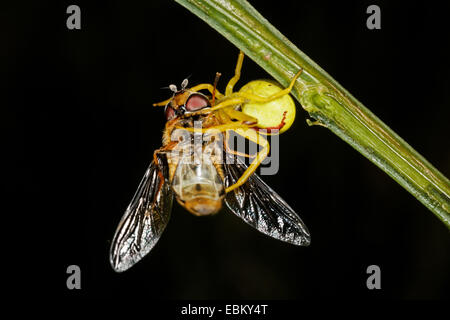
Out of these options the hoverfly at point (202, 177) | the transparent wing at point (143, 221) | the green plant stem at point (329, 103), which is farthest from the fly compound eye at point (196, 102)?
the green plant stem at point (329, 103)

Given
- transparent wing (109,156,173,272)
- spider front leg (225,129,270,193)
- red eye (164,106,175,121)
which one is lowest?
transparent wing (109,156,173,272)

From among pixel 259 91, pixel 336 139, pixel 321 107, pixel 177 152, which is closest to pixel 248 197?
pixel 177 152

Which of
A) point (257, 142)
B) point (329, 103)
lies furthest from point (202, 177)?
point (329, 103)

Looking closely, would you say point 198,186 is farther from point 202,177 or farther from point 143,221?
point 143,221

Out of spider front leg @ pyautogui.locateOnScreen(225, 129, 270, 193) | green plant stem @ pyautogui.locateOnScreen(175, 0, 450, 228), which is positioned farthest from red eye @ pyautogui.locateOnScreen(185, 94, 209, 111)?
green plant stem @ pyautogui.locateOnScreen(175, 0, 450, 228)

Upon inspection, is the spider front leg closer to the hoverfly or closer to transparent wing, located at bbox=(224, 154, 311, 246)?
the hoverfly

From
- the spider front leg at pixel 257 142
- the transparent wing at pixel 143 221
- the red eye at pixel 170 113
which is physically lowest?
the transparent wing at pixel 143 221

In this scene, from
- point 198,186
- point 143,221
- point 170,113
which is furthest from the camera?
point 143,221

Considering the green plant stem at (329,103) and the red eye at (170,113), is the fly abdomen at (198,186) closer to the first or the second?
the red eye at (170,113)

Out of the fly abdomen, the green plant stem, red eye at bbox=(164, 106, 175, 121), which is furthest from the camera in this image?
red eye at bbox=(164, 106, 175, 121)
